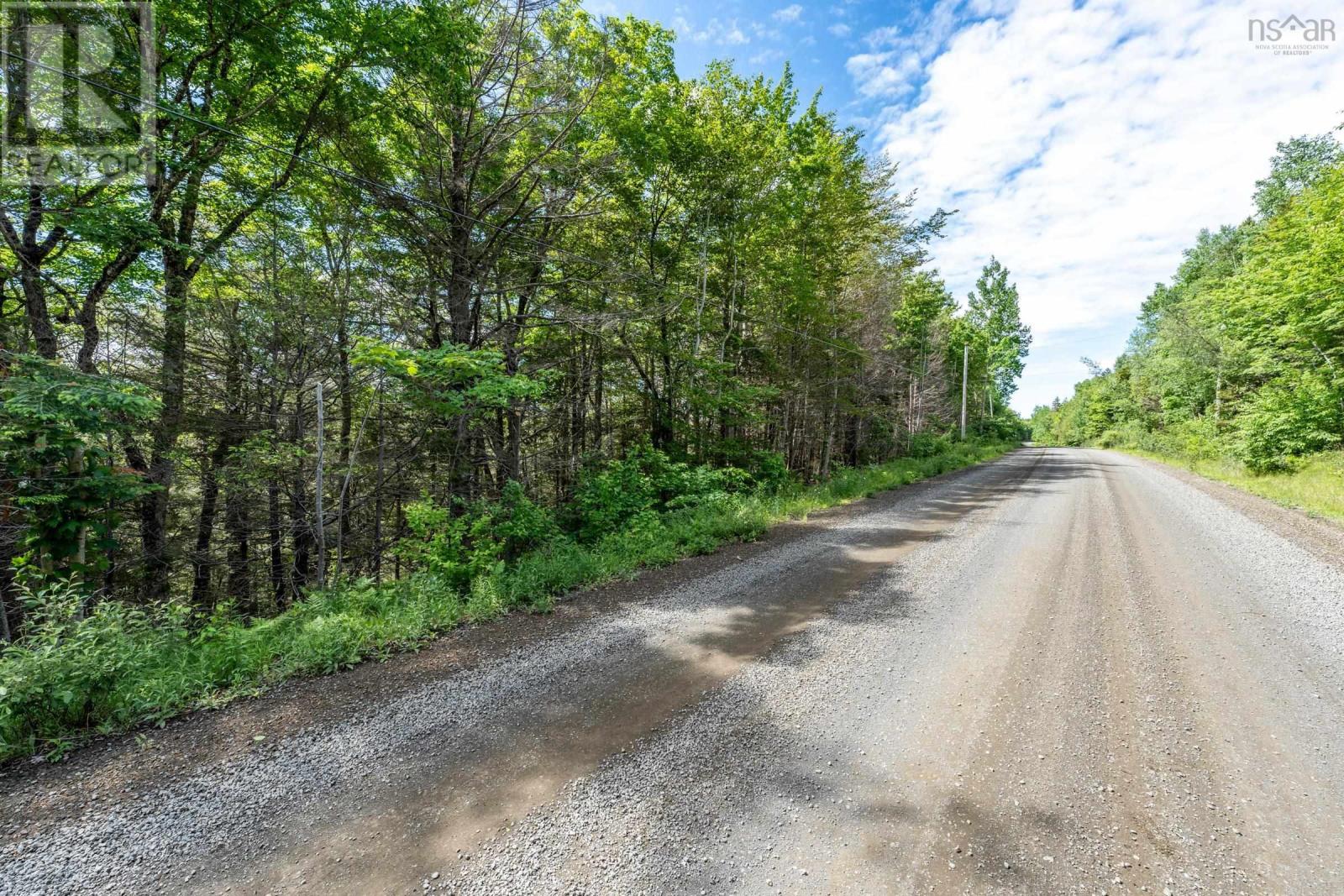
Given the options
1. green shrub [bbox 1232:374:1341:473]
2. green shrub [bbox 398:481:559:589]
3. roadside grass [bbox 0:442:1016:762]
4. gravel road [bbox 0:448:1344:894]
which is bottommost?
gravel road [bbox 0:448:1344:894]

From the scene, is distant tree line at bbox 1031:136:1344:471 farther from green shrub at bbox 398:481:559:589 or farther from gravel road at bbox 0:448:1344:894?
green shrub at bbox 398:481:559:589

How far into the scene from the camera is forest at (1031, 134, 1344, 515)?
12094 millimetres

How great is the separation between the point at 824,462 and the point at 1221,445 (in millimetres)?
15841

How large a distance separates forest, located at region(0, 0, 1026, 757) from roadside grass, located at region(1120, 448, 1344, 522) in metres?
8.23

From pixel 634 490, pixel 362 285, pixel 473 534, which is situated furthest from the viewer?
pixel 634 490

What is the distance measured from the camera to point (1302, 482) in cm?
1116

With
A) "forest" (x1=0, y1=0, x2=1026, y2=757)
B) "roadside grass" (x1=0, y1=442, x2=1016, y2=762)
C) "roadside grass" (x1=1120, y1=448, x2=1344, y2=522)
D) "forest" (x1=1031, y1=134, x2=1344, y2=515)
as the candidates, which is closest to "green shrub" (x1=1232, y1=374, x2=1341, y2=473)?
"forest" (x1=1031, y1=134, x2=1344, y2=515)

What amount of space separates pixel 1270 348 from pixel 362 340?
2459 centimetres

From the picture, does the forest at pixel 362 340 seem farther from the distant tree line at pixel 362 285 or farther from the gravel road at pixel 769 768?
the gravel road at pixel 769 768

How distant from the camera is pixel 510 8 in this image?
615cm

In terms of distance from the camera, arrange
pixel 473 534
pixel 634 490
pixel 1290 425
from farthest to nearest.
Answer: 1. pixel 1290 425
2. pixel 634 490
3. pixel 473 534

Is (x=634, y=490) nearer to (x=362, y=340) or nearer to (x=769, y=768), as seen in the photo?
(x=362, y=340)

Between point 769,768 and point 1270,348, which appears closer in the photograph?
point 769,768

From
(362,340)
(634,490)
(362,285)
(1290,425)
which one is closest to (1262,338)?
(1290,425)
